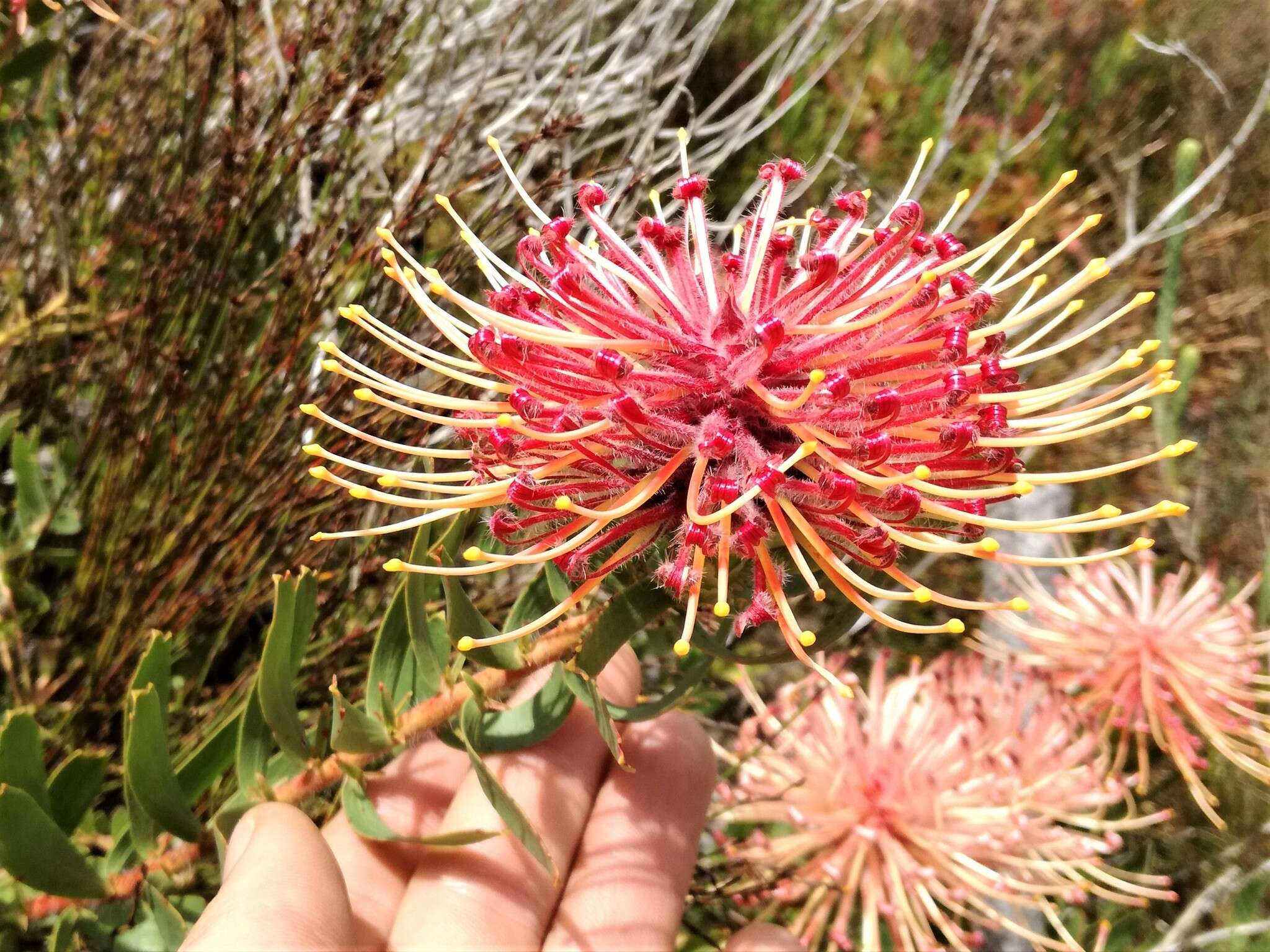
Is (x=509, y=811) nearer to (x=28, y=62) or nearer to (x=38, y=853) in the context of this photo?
(x=38, y=853)

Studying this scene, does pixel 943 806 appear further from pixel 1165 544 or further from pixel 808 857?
pixel 1165 544

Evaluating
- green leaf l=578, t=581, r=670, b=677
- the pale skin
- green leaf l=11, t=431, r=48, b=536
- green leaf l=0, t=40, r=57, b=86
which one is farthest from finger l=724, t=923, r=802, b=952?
green leaf l=0, t=40, r=57, b=86

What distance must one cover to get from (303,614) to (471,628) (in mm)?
169

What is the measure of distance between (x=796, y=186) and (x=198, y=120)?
40.8 inches

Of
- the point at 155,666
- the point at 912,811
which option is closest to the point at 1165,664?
the point at 912,811

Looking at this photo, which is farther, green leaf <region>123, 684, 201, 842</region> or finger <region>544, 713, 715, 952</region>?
finger <region>544, 713, 715, 952</region>

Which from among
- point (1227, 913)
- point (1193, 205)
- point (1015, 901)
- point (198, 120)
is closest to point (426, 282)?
point (198, 120)

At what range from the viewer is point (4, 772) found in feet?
1.94

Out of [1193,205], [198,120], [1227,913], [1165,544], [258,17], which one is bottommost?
[1227,913]

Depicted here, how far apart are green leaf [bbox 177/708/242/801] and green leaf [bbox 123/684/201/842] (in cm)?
3

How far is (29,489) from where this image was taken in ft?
3.12

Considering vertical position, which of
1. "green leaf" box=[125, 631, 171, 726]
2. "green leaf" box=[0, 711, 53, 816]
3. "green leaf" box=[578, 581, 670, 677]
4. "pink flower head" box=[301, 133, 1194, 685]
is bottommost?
"green leaf" box=[0, 711, 53, 816]

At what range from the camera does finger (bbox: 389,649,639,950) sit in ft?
2.34

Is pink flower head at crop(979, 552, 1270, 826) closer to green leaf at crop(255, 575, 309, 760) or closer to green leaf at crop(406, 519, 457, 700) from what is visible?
green leaf at crop(406, 519, 457, 700)
